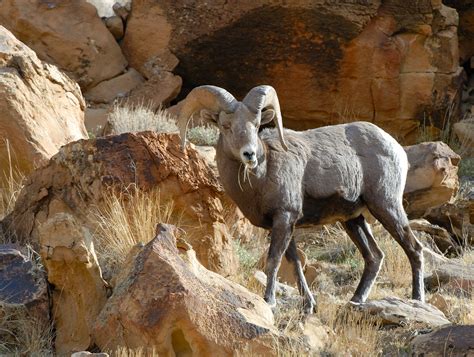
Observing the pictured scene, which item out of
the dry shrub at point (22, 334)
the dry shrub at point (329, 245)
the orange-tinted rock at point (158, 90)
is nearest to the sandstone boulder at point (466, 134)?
the dry shrub at point (329, 245)

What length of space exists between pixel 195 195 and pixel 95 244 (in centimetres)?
119

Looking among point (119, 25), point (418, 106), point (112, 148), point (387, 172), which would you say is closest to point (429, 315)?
point (387, 172)

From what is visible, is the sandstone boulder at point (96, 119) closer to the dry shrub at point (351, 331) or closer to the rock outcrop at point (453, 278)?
the rock outcrop at point (453, 278)

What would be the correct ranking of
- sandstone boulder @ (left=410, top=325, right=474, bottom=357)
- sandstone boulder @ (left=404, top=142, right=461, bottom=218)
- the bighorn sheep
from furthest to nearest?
sandstone boulder @ (left=404, top=142, right=461, bottom=218)
the bighorn sheep
sandstone boulder @ (left=410, top=325, right=474, bottom=357)

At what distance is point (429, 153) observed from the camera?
40.7ft

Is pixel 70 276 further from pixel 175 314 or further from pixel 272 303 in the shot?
pixel 272 303

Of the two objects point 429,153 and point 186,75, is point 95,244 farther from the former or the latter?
point 186,75

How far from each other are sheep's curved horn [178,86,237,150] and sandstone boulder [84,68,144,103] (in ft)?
20.1

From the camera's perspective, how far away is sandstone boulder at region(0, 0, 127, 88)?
1432 centimetres

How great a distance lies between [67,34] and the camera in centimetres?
1452

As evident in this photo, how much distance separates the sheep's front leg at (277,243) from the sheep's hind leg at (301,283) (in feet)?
1.24

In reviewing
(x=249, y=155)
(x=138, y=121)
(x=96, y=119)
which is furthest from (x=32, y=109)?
(x=249, y=155)

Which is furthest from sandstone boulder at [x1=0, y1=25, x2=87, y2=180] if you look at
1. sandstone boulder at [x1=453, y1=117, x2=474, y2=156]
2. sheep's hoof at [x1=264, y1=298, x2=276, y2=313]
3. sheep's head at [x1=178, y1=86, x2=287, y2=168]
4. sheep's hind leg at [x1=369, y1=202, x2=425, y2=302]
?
sandstone boulder at [x1=453, y1=117, x2=474, y2=156]

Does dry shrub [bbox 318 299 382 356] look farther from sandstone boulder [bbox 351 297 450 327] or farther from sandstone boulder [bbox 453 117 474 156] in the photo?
sandstone boulder [bbox 453 117 474 156]
